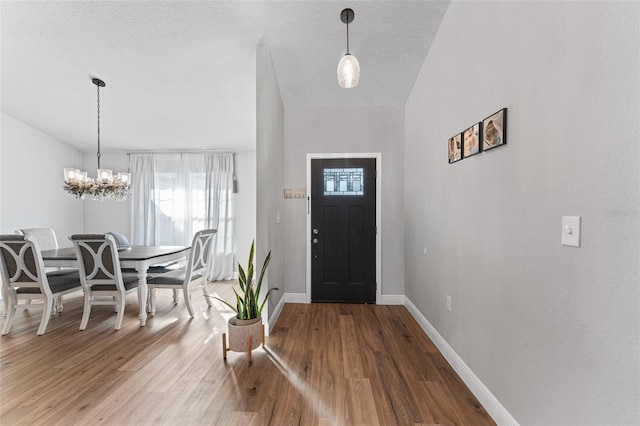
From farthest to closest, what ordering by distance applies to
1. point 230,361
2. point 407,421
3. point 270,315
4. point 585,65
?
point 270,315 < point 230,361 < point 407,421 < point 585,65

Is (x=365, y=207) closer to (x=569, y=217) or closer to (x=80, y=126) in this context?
(x=569, y=217)

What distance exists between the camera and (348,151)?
3.67 meters

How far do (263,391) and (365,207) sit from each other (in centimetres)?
247

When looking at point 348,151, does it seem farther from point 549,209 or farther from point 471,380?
point 471,380

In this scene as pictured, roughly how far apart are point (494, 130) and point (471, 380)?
5.55ft

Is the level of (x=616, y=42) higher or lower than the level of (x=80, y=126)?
lower

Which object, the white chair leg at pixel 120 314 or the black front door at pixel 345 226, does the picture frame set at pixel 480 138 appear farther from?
the white chair leg at pixel 120 314

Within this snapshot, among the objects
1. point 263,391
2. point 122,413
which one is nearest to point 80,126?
point 122,413

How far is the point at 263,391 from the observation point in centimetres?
185

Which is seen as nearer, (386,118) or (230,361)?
(230,361)

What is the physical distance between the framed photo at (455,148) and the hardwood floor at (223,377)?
1.69 meters

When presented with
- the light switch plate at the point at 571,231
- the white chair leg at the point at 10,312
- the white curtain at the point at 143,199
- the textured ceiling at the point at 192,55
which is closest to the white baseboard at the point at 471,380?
the light switch plate at the point at 571,231

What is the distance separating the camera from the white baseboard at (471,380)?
156 centimetres

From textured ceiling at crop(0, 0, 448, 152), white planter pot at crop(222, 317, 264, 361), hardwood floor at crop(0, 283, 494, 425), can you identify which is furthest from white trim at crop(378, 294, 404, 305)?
textured ceiling at crop(0, 0, 448, 152)
